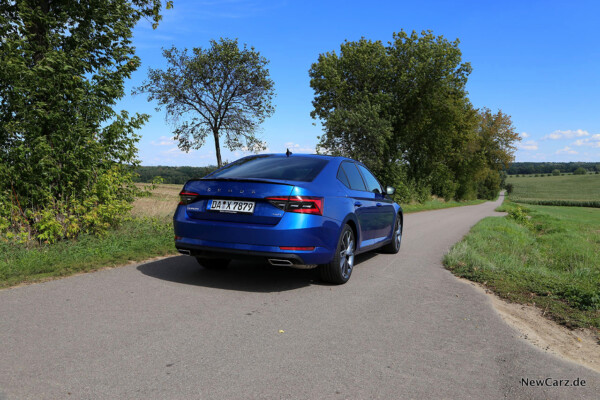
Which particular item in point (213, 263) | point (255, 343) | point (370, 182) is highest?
point (370, 182)

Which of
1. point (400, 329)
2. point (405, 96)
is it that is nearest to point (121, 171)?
point (400, 329)

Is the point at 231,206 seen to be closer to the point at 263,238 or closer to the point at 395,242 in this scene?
the point at 263,238

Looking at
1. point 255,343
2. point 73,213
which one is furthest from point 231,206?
point 73,213

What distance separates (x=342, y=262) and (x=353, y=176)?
5.52ft

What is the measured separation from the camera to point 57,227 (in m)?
7.12

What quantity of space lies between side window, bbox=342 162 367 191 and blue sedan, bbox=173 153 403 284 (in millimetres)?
279

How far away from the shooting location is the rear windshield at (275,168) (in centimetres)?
566

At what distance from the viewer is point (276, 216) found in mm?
5070

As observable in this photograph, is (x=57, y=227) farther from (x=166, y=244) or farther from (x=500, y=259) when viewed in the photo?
(x=500, y=259)

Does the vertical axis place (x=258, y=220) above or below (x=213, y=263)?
above

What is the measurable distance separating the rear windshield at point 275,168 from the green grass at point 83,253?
216cm

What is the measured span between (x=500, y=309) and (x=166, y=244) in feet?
18.4

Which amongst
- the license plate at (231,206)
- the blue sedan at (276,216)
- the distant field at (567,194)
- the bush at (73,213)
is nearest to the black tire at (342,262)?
the blue sedan at (276,216)

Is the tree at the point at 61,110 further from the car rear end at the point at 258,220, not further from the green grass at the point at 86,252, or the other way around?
the car rear end at the point at 258,220
